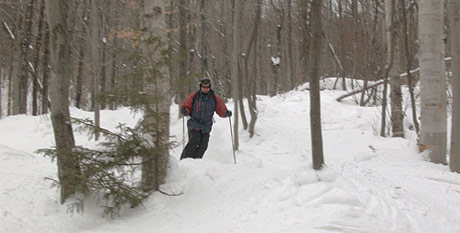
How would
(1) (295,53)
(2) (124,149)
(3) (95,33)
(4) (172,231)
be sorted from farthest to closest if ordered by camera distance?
(1) (295,53) < (3) (95,33) < (2) (124,149) < (4) (172,231)

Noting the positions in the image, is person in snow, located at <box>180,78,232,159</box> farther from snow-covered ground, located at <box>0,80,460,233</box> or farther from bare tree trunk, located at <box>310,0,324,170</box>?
bare tree trunk, located at <box>310,0,324,170</box>

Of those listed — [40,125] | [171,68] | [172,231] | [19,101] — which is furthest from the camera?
[19,101]

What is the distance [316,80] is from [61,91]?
3224mm

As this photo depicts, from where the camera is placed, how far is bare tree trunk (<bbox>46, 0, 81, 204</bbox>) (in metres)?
3.95

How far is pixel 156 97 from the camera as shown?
4.30 meters

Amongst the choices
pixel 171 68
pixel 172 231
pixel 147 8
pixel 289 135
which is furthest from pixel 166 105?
pixel 289 135

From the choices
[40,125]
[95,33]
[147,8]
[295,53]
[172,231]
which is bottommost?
[172,231]

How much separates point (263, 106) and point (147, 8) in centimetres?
916

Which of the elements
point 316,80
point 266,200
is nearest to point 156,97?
point 266,200

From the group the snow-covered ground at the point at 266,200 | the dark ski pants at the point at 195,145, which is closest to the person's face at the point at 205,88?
the dark ski pants at the point at 195,145

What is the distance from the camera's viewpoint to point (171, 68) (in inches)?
183

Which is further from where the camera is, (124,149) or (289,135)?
(289,135)

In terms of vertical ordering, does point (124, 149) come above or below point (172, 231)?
above

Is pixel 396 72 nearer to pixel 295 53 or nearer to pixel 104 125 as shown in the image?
pixel 104 125
